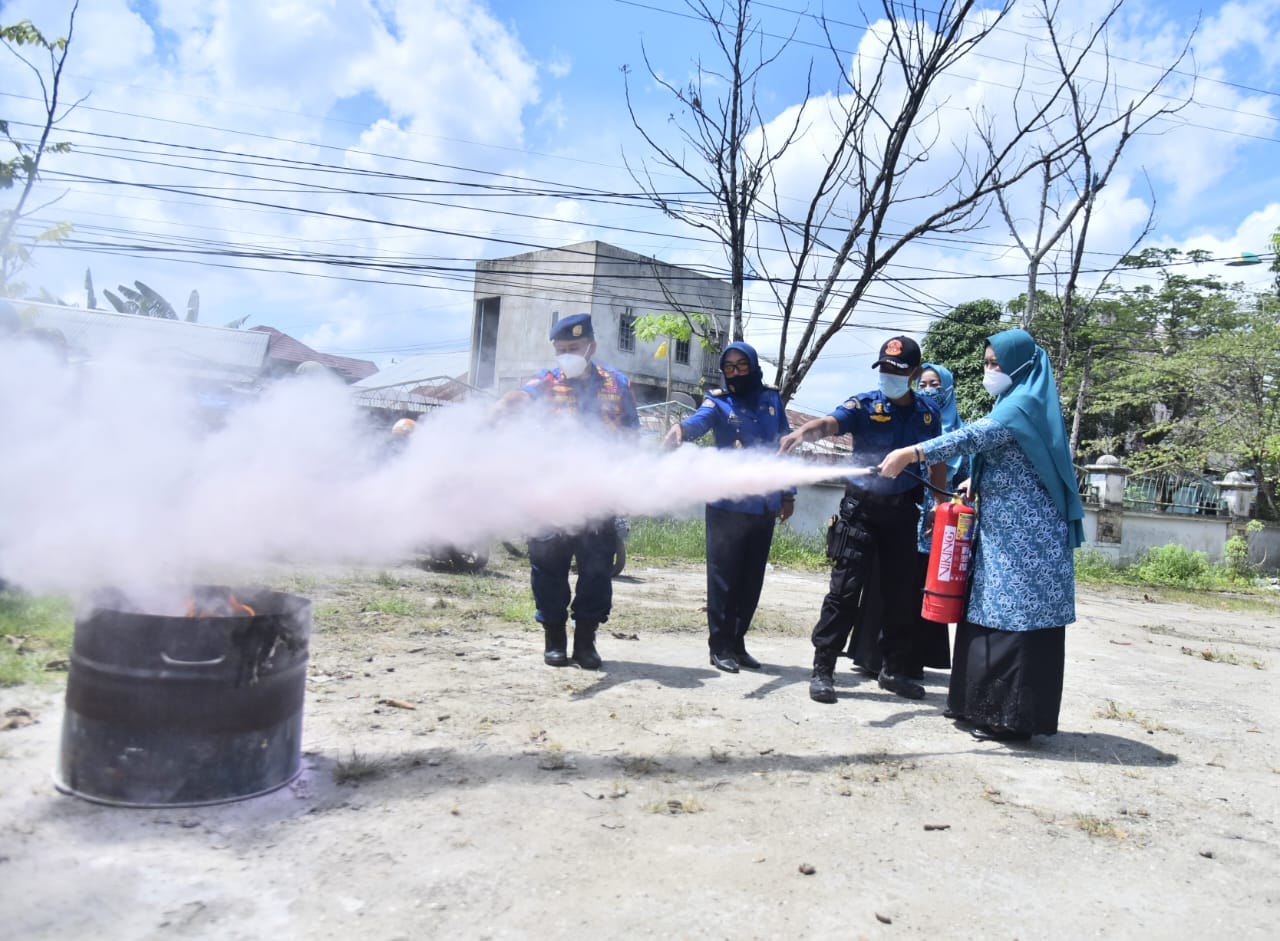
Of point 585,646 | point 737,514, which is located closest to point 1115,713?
point 737,514

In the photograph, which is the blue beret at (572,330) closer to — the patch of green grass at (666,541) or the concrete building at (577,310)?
the patch of green grass at (666,541)

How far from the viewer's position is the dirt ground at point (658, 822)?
2.59 metres

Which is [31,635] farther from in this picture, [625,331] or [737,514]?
[625,331]

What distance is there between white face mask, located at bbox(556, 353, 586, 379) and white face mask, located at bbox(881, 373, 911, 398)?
5.85 feet

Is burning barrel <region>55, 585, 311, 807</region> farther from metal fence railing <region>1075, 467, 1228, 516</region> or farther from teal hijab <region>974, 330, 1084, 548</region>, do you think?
metal fence railing <region>1075, 467, 1228, 516</region>

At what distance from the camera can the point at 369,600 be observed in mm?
7406

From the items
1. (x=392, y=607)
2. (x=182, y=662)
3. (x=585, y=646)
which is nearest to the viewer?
(x=182, y=662)

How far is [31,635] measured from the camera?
17.0 feet

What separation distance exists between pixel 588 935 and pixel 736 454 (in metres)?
3.42

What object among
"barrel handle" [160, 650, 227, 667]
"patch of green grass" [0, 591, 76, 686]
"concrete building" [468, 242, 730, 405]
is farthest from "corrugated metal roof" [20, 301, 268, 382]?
"concrete building" [468, 242, 730, 405]

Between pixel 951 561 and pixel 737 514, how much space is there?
137 cm

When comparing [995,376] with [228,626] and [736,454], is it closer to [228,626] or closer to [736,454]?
[736,454]

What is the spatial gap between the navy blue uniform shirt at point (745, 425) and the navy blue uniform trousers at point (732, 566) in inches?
2.6

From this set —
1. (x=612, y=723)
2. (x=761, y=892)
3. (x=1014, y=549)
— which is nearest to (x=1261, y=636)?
(x=1014, y=549)
